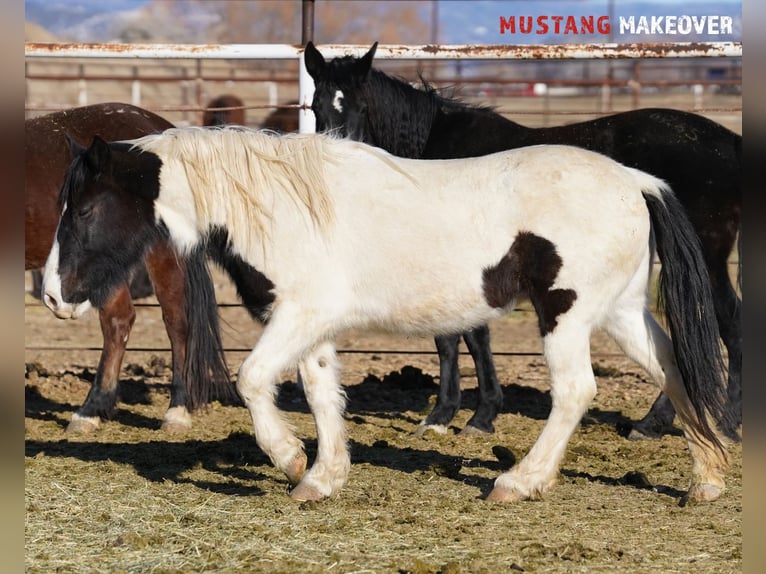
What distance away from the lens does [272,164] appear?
4.48m

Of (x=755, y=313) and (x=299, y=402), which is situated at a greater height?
(x=755, y=313)

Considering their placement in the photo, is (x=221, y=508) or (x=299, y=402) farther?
(x=299, y=402)

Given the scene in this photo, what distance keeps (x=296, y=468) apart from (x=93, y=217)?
150cm

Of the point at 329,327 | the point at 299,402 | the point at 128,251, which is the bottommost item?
the point at 299,402

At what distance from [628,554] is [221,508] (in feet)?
5.78

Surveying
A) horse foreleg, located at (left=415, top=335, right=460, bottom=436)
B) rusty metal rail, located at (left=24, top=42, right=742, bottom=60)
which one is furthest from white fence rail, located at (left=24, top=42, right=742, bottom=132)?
horse foreleg, located at (left=415, top=335, right=460, bottom=436)

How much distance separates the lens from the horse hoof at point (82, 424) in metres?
6.10

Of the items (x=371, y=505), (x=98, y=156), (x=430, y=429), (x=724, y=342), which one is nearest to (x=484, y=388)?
(x=430, y=429)

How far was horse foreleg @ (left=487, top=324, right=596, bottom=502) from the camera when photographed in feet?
13.9

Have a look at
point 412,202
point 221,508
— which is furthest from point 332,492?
point 412,202

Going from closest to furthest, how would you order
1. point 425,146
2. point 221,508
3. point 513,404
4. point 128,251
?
1. point 221,508
2. point 128,251
3. point 425,146
4. point 513,404

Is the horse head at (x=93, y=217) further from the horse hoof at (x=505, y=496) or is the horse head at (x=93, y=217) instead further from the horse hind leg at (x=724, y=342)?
the horse hind leg at (x=724, y=342)

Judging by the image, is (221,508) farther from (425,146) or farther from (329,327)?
(425,146)

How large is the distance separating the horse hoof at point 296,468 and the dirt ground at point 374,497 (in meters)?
0.11
